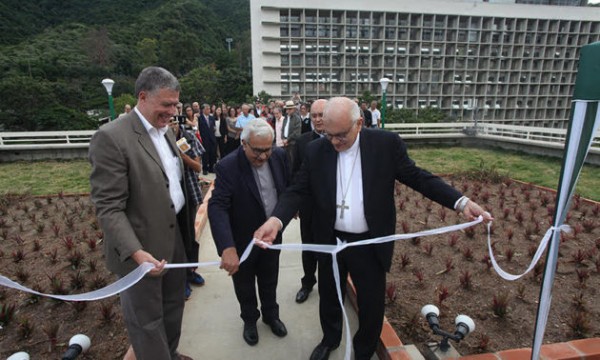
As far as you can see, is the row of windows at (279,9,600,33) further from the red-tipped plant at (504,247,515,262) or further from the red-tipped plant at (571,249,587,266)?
the red-tipped plant at (571,249,587,266)

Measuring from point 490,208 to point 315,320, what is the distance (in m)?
4.21

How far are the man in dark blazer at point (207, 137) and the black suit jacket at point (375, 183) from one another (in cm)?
711

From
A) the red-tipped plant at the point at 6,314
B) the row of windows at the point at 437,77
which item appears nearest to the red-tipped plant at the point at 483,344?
the red-tipped plant at the point at 6,314

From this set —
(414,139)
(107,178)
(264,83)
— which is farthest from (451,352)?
(264,83)

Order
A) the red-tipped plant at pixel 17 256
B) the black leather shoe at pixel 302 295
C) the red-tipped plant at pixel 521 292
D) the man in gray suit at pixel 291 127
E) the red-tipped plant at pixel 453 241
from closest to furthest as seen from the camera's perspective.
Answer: the red-tipped plant at pixel 521 292 → the black leather shoe at pixel 302 295 → the red-tipped plant at pixel 17 256 → the red-tipped plant at pixel 453 241 → the man in gray suit at pixel 291 127

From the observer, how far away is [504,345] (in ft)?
8.38

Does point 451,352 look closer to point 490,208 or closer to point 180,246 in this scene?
point 180,246

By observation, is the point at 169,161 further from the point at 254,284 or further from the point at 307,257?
the point at 307,257

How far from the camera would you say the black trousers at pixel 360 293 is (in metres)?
2.18

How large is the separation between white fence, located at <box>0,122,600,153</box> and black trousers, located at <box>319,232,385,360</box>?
435 inches

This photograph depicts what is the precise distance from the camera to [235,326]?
2.92 metres

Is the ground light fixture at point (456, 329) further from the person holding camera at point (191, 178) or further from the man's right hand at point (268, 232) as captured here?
the person holding camera at point (191, 178)

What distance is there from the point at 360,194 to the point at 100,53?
2071 inches

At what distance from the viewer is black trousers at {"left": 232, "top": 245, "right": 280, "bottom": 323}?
266 centimetres
